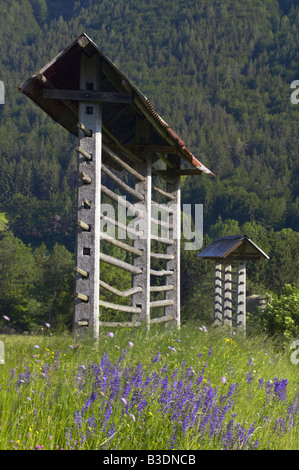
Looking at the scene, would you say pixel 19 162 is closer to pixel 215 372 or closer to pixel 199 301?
pixel 199 301

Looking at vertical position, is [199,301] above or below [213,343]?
below

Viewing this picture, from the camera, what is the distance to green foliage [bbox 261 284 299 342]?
453 inches

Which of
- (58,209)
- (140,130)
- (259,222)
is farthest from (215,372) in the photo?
(58,209)

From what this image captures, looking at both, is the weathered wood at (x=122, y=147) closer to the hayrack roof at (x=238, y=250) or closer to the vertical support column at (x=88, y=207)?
the vertical support column at (x=88, y=207)

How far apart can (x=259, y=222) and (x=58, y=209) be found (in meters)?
49.1

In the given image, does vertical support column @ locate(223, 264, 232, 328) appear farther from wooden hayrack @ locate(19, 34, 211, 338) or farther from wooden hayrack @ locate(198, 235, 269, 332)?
wooden hayrack @ locate(19, 34, 211, 338)

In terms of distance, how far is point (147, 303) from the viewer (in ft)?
29.5

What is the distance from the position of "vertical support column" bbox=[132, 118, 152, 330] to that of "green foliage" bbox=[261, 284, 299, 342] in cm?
360

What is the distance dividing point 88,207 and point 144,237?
2.21m

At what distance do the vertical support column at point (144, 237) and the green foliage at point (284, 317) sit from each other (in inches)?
142

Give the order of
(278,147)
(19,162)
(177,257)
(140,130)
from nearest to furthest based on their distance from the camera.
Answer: (140,130), (177,257), (278,147), (19,162)

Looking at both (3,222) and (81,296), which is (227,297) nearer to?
(81,296)

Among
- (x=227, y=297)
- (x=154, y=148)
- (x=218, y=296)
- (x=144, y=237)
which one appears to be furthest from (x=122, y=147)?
(x=218, y=296)

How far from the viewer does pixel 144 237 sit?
30.1ft
